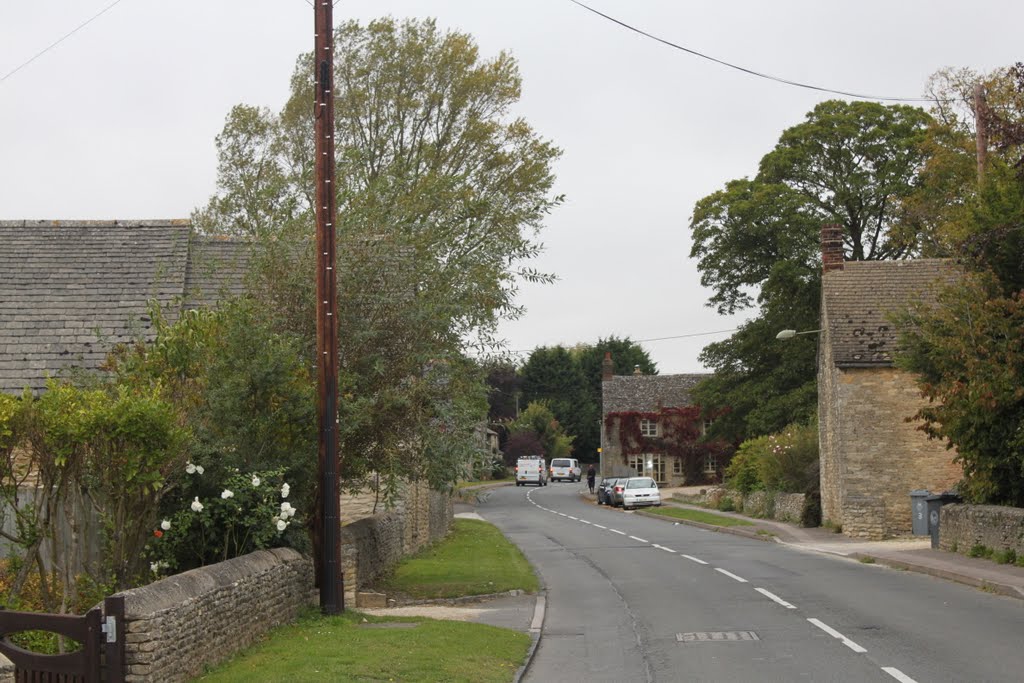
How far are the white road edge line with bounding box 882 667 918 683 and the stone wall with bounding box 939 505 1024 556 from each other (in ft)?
35.2

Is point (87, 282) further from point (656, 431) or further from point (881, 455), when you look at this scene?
point (656, 431)

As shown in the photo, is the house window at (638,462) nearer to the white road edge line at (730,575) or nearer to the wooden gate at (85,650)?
the white road edge line at (730,575)

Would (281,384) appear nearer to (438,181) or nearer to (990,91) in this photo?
(438,181)

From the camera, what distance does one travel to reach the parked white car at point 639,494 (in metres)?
53.9

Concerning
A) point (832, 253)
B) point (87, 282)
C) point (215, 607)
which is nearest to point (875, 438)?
point (832, 253)

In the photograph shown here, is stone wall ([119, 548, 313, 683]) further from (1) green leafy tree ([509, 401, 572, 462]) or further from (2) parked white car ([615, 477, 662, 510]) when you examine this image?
(1) green leafy tree ([509, 401, 572, 462])

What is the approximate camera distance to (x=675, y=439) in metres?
82.8

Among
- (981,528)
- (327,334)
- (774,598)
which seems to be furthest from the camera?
(981,528)

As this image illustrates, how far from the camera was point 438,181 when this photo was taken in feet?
65.2

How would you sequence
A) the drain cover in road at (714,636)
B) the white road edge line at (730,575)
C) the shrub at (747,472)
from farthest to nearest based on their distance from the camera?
1. the shrub at (747,472)
2. the white road edge line at (730,575)
3. the drain cover in road at (714,636)

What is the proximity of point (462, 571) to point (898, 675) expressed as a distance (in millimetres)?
12419

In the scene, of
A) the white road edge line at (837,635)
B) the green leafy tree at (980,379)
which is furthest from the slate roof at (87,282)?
the green leafy tree at (980,379)

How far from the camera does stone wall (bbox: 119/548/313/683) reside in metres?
9.17

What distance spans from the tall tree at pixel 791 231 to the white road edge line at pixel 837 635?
3100cm
